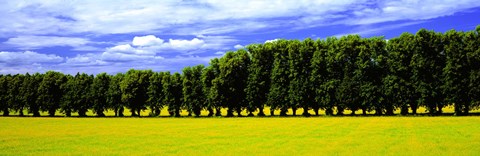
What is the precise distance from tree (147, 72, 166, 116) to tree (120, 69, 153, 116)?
2.22m

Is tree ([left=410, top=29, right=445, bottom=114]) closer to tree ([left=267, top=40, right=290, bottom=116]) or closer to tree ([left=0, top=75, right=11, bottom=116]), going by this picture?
tree ([left=267, top=40, right=290, bottom=116])

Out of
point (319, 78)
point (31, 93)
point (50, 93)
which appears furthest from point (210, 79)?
point (31, 93)

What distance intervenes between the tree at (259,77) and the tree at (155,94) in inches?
1026

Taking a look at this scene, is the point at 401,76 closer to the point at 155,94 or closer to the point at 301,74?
the point at 301,74

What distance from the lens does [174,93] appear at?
121m

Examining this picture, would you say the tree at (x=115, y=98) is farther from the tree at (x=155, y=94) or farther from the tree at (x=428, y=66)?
the tree at (x=428, y=66)

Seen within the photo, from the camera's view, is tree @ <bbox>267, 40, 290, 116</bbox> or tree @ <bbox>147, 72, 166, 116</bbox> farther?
tree @ <bbox>147, 72, 166, 116</bbox>

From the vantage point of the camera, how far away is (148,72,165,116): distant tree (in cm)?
12306

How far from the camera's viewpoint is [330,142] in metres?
41.5

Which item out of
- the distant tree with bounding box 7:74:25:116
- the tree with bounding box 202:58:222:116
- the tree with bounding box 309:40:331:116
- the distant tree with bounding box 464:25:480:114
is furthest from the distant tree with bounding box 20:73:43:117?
the distant tree with bounding box 464:25:480:114

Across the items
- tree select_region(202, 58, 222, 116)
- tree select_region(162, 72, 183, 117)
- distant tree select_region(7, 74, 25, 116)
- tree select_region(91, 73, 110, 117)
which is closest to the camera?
tree select_region(202, 58, 222, 116)

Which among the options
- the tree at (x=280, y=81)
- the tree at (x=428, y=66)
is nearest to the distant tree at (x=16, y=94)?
the tree at (x=280, y=81)

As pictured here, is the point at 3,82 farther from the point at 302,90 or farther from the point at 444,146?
the point at 444,146

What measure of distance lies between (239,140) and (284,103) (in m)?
59.5
